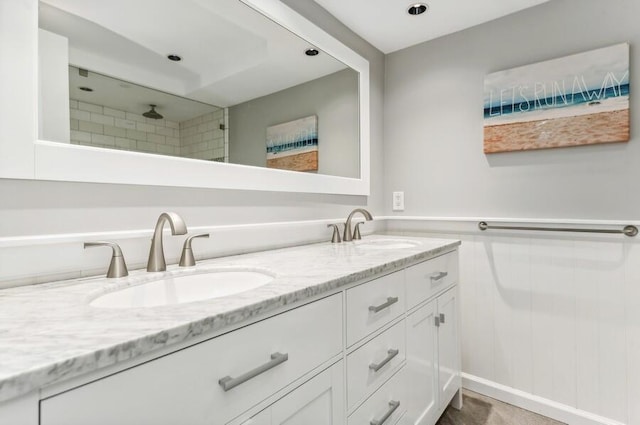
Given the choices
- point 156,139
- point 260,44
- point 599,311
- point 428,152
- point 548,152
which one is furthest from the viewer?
point 428,152

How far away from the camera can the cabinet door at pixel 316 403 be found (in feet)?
2.45

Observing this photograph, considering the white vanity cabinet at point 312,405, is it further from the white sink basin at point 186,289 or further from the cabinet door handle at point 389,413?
the white sink basin at point 186,289

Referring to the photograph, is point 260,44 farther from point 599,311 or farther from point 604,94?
point 599,311

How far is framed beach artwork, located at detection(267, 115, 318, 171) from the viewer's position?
4.93 feet

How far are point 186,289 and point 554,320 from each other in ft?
5.76

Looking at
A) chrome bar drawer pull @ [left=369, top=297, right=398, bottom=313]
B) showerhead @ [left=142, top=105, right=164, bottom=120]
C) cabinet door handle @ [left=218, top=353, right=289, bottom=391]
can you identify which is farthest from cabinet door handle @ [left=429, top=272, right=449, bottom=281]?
showerhead @ [left=142, top=105, right=164, bottom=120]

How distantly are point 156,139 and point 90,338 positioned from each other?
764 millimetres

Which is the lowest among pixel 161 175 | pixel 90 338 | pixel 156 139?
pixel 90 338

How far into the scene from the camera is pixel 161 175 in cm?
110

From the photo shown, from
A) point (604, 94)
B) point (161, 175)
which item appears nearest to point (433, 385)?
point (161, 175)

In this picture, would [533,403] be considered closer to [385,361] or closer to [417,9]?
[385,361]

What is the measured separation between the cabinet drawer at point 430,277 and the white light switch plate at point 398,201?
22.4 inches

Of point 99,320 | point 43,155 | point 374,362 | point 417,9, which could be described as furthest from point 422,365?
point 417,9

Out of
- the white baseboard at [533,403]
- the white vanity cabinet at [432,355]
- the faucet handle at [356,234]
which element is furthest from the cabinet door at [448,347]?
the faucet handle at [356,234]
